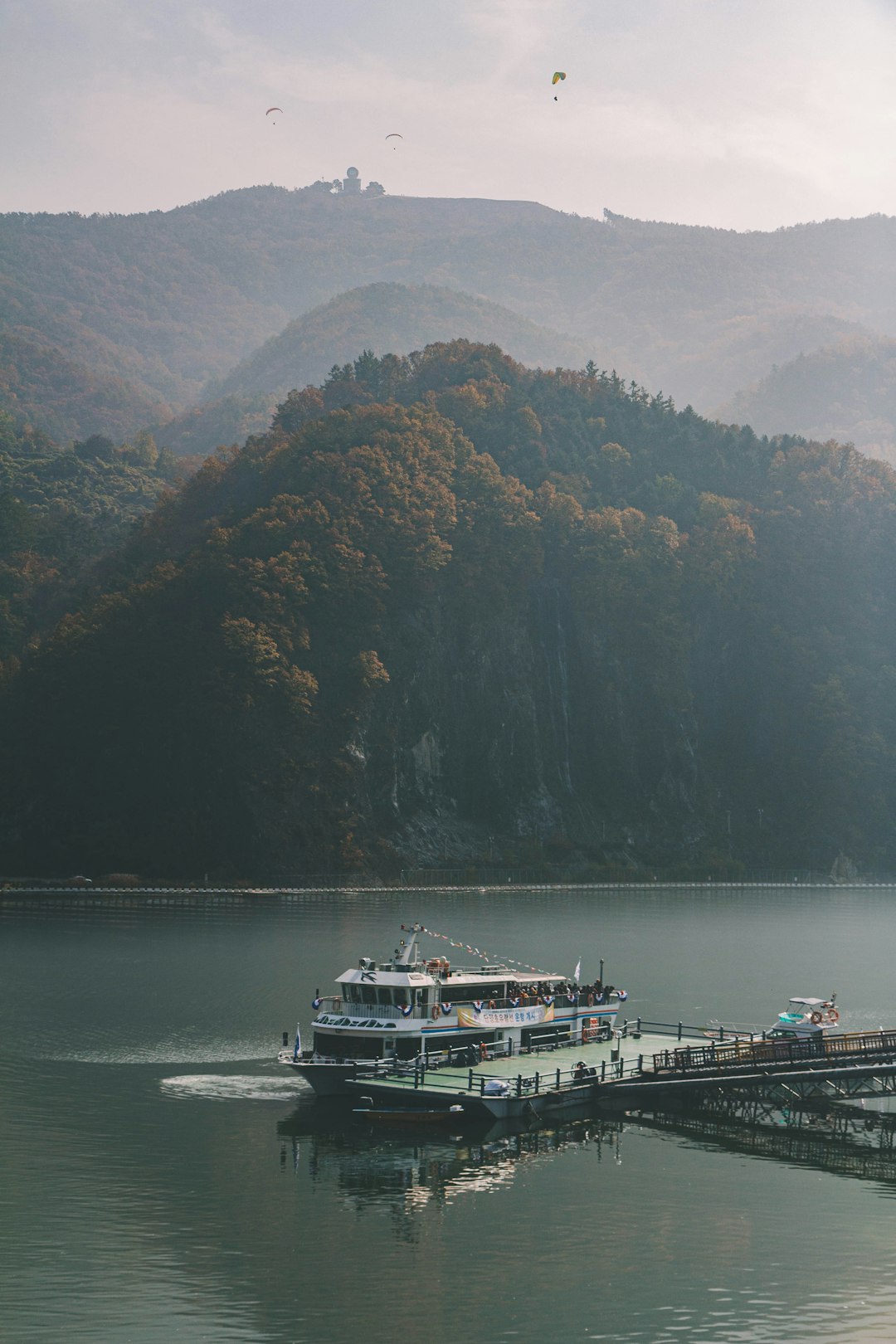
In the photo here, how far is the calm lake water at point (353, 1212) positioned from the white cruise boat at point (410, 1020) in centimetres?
277

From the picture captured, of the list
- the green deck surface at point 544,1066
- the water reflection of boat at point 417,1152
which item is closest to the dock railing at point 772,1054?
the green deck surface at point 544,1066

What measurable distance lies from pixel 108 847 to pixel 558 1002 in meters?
108

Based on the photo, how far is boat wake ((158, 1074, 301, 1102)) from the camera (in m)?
69.4

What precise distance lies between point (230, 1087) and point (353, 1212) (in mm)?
20673

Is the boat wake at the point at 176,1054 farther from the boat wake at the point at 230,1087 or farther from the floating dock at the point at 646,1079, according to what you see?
the floating dock at the point at 646,1079

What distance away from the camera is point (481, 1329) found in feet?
139

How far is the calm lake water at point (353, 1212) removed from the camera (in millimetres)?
43281

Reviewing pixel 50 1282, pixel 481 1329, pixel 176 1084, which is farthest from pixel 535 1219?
pixel 176 1084

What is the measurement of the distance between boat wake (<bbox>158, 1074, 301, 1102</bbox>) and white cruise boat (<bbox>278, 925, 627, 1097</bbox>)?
5.32 feet

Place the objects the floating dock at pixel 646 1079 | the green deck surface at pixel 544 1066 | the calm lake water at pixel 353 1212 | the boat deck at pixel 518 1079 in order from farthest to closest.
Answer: the green deck surface at pixel 544 1066, the floating dock at pixel 646 1079, the boat deck at pixel 518 1079, the calm lake water at pixel 353 1212

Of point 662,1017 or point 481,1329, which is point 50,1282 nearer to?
point 481,1329

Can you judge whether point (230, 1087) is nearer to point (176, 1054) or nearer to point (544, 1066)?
point (176, 1054)

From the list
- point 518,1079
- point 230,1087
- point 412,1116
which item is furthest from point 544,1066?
point 230,1087

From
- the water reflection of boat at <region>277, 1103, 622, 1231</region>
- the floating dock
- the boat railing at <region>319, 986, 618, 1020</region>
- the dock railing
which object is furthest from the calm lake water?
the boat railing at <region>319, 986, 618, 1020</region>
